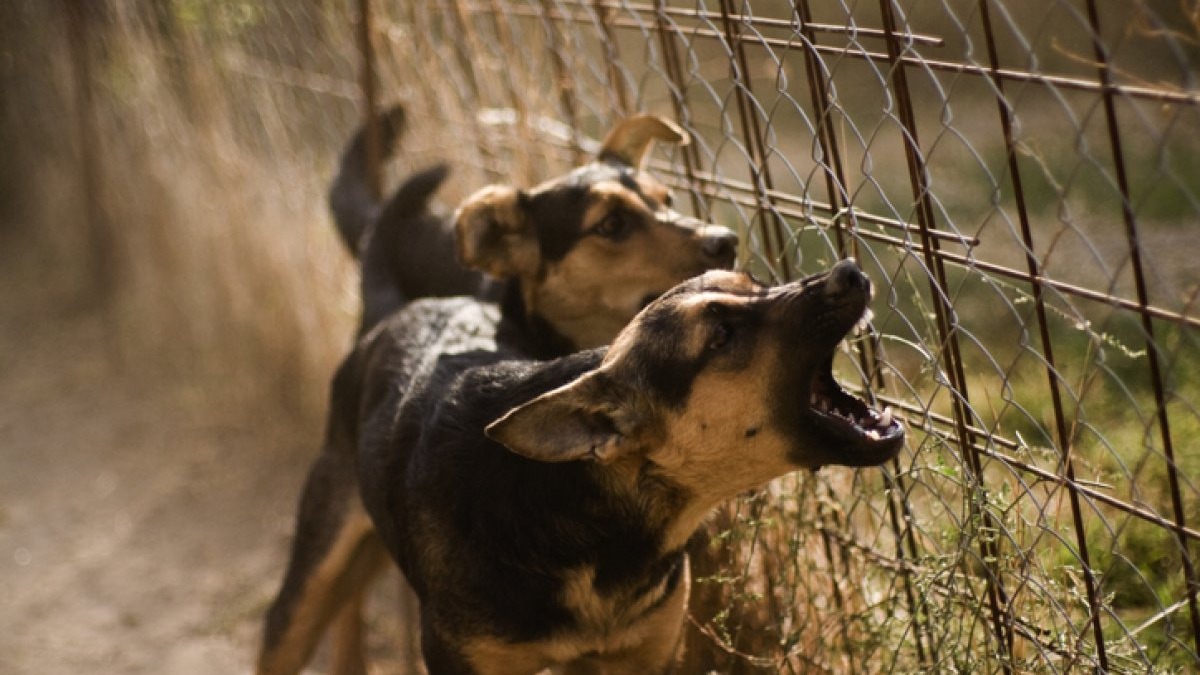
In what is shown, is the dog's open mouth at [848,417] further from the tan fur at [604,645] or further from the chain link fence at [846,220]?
the tan fur at [604,645]

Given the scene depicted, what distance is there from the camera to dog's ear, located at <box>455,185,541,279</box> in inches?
178

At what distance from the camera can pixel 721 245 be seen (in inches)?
163

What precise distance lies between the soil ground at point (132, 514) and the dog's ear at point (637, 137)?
2357 millimetres

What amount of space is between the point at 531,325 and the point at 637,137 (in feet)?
2.50

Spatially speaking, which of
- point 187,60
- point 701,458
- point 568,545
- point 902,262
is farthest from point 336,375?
point 187,60

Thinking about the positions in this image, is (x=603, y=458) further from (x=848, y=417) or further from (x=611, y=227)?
(x=611, y=227)

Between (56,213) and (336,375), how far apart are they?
6.44 meters

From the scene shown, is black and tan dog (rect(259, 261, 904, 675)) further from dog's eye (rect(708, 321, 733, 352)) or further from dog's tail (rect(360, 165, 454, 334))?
dog's tail (rect(360, 165, 454, 334))

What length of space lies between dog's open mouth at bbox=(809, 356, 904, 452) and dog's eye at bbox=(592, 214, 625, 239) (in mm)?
1353

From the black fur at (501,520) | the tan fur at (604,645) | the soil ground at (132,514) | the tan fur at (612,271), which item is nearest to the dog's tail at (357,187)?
the tan fur at (612,271)

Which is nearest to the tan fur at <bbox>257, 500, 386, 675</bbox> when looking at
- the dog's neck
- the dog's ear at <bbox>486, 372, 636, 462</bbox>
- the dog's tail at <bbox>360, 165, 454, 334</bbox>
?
the dog's neck

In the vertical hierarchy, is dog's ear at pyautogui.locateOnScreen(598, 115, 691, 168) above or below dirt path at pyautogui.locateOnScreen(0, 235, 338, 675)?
above

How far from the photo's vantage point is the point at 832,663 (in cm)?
381

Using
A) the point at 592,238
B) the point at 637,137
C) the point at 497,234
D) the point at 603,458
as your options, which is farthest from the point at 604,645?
the point at 637,137
